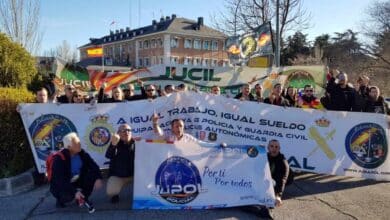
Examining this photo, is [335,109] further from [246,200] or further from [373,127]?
[246,200]

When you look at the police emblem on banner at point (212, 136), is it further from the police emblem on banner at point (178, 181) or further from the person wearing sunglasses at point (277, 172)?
the police emblem on banner at point (178, 181)

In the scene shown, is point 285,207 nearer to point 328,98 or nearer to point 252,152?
point 252,152

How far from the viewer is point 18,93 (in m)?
8.48

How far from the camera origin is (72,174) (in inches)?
249

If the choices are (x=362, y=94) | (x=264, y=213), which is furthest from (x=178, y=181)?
(x=362, y=94)

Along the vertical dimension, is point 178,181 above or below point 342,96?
below

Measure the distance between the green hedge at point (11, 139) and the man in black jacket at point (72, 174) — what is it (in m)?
1.88

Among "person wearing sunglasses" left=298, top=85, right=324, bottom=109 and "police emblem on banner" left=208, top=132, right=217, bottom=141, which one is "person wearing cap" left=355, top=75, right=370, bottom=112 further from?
"police emblem on banner" left=208, top=132, right=217, bottom=141

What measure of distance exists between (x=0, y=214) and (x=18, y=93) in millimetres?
2923

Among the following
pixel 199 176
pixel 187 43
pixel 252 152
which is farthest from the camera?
pixel 187 43

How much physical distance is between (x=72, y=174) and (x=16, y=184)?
67.1 inches

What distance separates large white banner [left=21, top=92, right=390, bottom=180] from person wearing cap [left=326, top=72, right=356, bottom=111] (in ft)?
2.62

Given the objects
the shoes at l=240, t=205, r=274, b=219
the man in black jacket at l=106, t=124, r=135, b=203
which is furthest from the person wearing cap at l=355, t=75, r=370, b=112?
the man in black jacket at l=106, t=124, r=135, b=203

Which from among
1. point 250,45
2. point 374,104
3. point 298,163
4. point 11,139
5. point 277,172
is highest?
point 250,45
